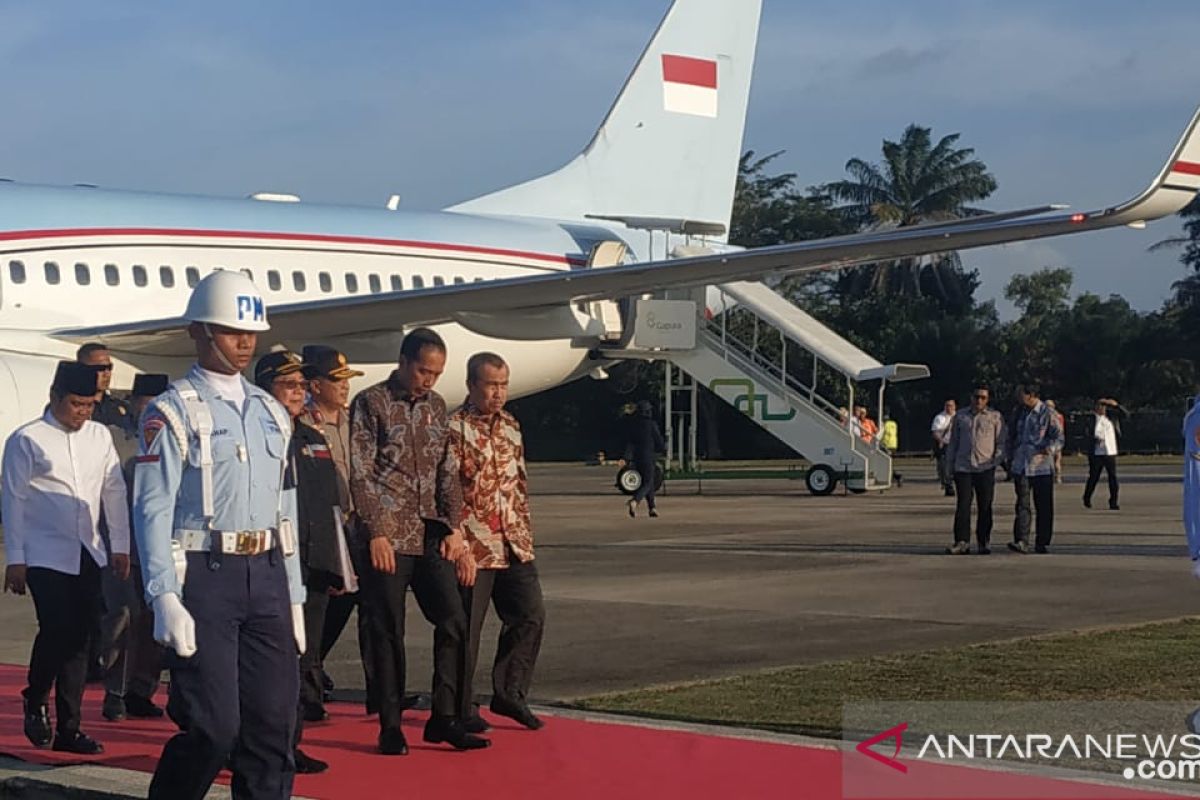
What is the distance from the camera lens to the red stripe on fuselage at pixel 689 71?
2717cm

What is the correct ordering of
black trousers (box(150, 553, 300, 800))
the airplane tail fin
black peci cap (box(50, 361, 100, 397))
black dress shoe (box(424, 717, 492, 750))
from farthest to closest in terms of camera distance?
the airplane tail fin → black peci cap (box(50, 361, 100, 397)) → black dress shoe (box(424, 717, 492, 750)) → black trousers (box(150, 553, 300, 800))

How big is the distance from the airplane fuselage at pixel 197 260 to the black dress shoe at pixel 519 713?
8.49 metres

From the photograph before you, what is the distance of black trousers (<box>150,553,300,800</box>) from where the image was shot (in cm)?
534

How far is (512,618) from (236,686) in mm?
2614

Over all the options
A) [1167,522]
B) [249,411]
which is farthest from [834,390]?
[249,411]

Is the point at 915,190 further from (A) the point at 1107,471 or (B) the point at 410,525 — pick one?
(B) the point at 410,525

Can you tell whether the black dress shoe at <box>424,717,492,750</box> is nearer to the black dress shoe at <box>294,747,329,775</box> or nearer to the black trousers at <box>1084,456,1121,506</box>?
the black dress shoe at <box>294,747,329,775</box>

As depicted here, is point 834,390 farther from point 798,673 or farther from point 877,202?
point 798,673

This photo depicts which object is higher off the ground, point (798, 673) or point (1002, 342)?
point (1002, 342)

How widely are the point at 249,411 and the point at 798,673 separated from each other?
4.29 meters

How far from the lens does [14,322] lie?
57.5 feet

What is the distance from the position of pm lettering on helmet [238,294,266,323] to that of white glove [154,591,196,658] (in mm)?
919

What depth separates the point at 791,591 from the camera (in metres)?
13.0

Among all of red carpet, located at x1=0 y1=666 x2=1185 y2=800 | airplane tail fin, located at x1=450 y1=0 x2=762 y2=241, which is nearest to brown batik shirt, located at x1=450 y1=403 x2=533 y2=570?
red carpet, located at x1=0 y1=666 x2=1185 y2=800
